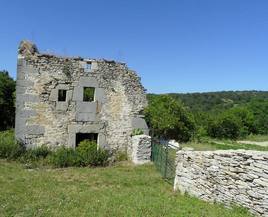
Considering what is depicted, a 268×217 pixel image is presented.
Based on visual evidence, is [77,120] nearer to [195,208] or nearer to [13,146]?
[13,146]

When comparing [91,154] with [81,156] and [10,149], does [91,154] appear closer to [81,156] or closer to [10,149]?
[81,156]

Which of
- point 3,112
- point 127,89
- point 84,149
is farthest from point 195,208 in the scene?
point 3,112

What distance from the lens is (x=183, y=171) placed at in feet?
34.1

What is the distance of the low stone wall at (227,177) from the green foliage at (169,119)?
6.18m

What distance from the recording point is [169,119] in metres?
17.2

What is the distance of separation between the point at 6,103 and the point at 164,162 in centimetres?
1962

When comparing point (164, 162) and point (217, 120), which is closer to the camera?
point (164, 162)

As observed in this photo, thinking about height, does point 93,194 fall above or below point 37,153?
below

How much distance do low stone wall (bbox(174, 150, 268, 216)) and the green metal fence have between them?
56.0 inches

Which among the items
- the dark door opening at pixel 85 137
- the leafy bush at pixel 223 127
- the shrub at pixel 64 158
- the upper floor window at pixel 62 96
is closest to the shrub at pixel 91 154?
the shrub at pixel 64 158

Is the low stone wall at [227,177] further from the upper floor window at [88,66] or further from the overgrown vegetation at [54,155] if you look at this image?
the upper floor window at [88,66]

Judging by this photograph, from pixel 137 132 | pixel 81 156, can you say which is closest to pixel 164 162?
pixel 137 132

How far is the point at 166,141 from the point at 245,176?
902 centimetres

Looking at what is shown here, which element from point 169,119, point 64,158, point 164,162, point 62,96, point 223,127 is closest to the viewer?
point 164,162
